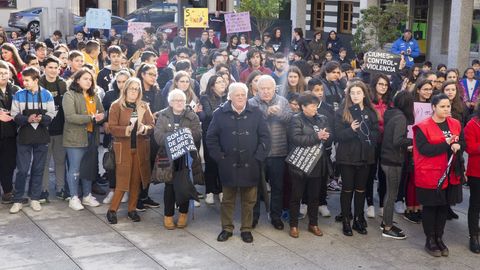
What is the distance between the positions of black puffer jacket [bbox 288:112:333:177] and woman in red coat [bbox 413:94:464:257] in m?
1.07

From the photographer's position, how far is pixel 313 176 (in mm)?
8195

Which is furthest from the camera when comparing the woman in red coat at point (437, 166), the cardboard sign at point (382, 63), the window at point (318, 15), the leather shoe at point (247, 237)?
the window at point (318, 15)

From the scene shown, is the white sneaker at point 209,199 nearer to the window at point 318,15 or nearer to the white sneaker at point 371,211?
the white sneaker at point 371,211

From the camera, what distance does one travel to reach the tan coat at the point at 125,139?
334 inches

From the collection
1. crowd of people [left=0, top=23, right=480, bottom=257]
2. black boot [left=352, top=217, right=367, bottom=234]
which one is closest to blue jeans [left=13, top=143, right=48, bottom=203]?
crowd of people [left=0, top=23, right=480, bottom=257]

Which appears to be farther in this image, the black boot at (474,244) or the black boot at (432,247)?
the black boot at (474,244)

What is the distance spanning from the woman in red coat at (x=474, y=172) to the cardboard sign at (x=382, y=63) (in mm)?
2240

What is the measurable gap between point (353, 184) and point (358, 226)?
537 millimetres

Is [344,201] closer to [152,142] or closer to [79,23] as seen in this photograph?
[152,142]

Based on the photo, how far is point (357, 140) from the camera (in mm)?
8188

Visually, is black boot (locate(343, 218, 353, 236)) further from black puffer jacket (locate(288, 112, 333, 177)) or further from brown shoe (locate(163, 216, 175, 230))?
brown shoe (locate(163, 216, 175, 230))

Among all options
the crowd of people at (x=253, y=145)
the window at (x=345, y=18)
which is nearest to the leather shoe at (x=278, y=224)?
the crowd of people at (x=253, y=145)

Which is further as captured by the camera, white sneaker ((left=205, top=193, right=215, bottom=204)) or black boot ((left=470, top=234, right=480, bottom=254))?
white sneaker ((left=205, top=193, right=215, bottom=204))

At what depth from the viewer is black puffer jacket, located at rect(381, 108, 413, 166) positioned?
822 cm
